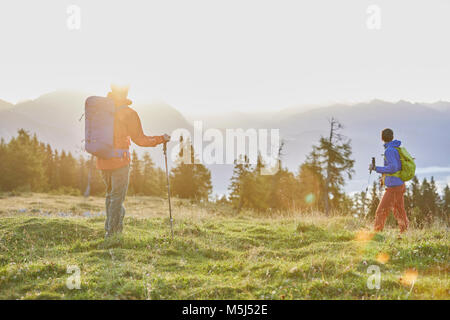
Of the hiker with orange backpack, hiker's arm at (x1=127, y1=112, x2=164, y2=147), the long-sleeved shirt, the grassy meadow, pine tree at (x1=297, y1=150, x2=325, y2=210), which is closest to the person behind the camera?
the grassy meadow

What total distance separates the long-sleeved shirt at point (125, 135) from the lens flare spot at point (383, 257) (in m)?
5.78

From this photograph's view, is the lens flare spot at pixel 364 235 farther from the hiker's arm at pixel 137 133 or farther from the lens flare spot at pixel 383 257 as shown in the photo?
the hiker's arm at pixel 137 133

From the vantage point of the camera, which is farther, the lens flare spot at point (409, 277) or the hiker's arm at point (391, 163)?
the hiker's arm at point (391, 163)

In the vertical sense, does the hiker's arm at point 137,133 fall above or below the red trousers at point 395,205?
above

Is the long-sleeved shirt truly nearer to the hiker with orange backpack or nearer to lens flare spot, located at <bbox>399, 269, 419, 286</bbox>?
the hiker with orange backpack

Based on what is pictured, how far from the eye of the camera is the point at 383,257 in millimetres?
7211

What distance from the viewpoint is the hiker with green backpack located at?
916 cm

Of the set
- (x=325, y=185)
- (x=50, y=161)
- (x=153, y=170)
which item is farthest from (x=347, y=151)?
(x=50, y=161)

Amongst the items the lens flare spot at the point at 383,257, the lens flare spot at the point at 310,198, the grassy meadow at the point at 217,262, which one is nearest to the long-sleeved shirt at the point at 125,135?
the grassy meadow at the point at 217,262

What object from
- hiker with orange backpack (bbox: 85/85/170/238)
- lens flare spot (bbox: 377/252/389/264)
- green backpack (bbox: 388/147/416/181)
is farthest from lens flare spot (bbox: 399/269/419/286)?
hiker with orange backpack (bbox: 85/85/170/238)

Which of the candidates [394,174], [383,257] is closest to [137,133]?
[383,257]

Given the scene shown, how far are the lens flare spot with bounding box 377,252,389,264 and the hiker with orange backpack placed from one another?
223 inches

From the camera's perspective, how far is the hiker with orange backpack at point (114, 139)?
25.9ft
